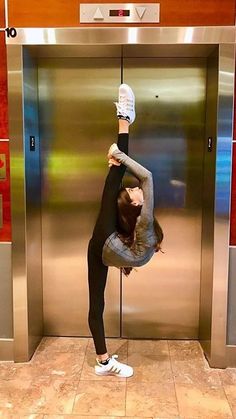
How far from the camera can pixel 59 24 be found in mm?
2611

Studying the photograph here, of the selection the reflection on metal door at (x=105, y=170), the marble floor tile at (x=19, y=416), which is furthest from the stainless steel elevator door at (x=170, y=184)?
the marble floor tile at (x=19, y=416)

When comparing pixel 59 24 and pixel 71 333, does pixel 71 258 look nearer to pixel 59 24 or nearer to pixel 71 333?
pixel 71 333

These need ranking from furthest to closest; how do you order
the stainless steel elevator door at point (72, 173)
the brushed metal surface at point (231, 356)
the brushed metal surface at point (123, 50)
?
the stainless steel elevator door at point (72, 173) → the brushed metal surface at point (231, 356) → the brushed metal surface at point (123, 50)

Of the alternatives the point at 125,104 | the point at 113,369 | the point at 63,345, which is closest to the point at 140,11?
the point at 125,104

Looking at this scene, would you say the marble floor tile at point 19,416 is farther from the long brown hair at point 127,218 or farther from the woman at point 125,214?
the long brown hair at point 127,218

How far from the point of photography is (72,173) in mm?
3098

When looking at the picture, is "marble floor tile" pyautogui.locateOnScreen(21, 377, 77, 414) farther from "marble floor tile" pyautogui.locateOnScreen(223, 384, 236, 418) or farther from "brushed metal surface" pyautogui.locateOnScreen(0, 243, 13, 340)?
"marble floor tile" pyautogui.locateOnScreen(223, 384, 236, 418)

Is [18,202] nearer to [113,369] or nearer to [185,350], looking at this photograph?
[113,369]

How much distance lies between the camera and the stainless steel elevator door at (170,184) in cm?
300

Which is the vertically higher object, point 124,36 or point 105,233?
point 124,36

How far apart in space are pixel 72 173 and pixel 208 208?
1.03 meters

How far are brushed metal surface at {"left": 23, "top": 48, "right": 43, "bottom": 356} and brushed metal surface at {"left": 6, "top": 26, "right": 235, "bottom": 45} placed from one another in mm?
125

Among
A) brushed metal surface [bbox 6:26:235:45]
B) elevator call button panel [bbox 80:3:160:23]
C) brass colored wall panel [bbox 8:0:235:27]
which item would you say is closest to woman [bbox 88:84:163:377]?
brushed metal surface [bbox 6:26:235:45]

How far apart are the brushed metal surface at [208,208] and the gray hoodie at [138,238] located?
55 cm
